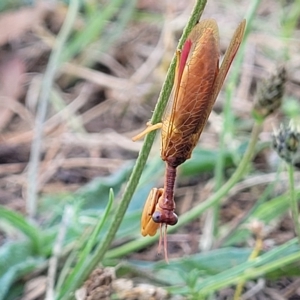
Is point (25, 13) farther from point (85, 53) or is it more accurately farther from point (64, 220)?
point (64, 220)

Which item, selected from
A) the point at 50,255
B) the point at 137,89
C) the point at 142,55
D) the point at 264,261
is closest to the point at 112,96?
the point at 137,89

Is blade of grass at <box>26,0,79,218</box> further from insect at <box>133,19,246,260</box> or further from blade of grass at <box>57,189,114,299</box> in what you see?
insect at <box>133,19,246,260</box>

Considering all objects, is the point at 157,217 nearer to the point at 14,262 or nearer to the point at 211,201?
the point at 211,201

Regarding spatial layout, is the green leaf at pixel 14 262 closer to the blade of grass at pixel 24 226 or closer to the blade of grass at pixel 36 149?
the blade of grass at pixel 24 226

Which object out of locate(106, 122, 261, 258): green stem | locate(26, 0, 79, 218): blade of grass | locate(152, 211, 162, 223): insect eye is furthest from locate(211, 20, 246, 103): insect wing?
locate(26, 0, 79, 218): blade of grass

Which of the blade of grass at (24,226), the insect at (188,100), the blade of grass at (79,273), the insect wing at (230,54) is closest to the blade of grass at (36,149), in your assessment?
the blade of grass at (24,226)
